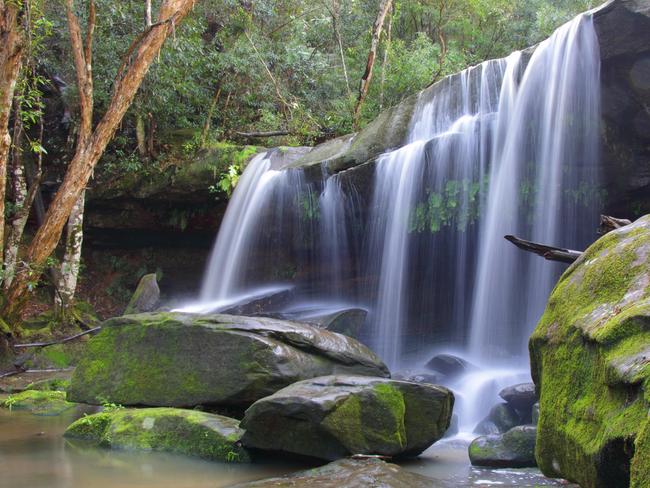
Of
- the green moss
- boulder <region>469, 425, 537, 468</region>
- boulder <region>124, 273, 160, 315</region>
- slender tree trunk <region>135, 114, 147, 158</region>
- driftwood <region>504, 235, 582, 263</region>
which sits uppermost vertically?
slender tree trunk <region>135, 114, 147, 158</region>

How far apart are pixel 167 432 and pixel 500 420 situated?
3390 mm

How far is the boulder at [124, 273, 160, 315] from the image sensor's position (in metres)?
12.4

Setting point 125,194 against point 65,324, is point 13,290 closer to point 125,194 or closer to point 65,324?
point 65,324

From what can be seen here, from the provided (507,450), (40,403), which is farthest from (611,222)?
(40,403)

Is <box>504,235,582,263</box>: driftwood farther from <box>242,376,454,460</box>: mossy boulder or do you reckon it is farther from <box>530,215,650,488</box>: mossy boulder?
<box>242,376,454,460</box>: mossy boulder

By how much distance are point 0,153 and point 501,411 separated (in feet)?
27.4

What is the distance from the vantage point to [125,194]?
15172mm

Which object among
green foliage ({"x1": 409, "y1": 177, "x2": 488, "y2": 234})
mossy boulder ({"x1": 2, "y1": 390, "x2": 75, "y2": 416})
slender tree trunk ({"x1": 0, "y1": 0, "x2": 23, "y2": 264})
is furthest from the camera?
green foliage ({"x1": 409, "y1": 177, "x2": 488, "y2": 234})

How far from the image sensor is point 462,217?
1030 cm

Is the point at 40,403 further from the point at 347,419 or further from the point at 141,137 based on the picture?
the point at 141,137

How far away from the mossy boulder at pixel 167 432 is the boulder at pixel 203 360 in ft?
2.03

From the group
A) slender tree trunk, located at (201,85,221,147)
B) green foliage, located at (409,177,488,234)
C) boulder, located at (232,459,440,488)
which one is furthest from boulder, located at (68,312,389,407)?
slender tree trunk, located at (201,85,221,147)

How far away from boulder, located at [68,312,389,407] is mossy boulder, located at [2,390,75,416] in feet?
1.46

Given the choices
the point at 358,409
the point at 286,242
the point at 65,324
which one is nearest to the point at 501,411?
the point at 358,409
